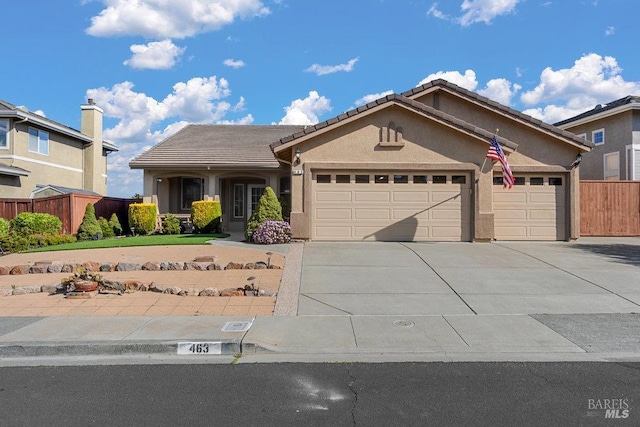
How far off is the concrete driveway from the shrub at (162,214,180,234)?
793 centimetres

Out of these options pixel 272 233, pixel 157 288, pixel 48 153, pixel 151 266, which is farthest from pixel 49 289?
pixel 48 153

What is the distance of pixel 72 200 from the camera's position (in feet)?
63.6

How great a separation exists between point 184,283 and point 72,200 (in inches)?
475

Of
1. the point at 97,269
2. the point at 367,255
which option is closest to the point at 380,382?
the point at 367,255

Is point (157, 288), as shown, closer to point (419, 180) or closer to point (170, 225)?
point (419, 180)

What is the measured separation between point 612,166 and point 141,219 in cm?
2373

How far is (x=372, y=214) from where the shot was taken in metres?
15.3

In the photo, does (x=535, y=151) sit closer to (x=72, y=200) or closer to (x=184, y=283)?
(x=184, y=283)

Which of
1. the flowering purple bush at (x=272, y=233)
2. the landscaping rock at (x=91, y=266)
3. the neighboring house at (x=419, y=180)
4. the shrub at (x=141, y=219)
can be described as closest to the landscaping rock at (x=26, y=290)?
the landscaping rock at (x=91, y=266)

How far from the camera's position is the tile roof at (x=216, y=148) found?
2116 centimetres

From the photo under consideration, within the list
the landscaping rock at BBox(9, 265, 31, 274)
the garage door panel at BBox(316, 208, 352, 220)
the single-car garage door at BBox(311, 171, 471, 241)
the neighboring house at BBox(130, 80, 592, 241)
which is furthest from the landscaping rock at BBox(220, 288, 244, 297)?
the garage door panel at BBox(316, 208, 352, 220)

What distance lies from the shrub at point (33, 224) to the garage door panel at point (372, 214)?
1189cm

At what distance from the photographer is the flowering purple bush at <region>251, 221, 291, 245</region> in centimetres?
1493

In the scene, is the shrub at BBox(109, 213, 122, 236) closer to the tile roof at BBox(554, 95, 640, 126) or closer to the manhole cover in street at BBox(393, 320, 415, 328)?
the manhole cover in street at BBox(393, 320, 415, 328)
